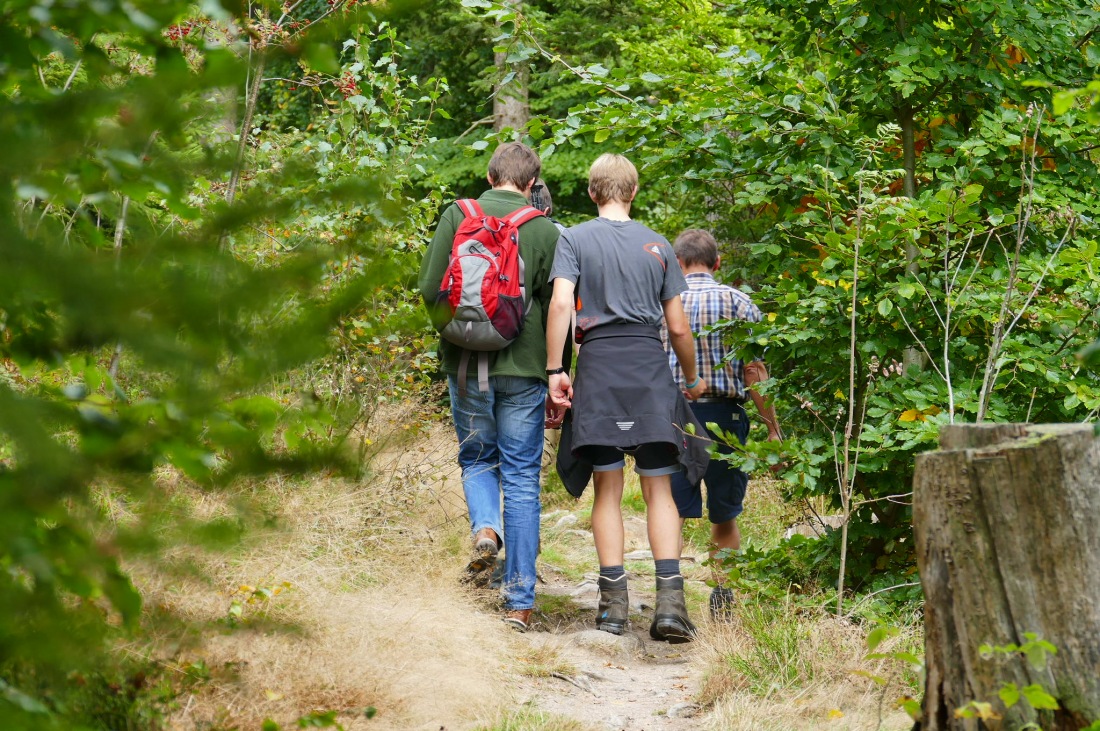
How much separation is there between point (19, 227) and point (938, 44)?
424 centimetres

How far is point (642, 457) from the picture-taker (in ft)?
16.6

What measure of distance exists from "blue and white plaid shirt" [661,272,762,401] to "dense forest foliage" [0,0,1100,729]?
362mm

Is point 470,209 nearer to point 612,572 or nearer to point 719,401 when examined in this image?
point 719,401

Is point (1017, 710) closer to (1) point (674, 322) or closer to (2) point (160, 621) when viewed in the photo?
(2) point (160, 621)

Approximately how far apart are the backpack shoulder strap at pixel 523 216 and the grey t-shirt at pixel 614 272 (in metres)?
A: 0.18

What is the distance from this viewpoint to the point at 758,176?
4.91m

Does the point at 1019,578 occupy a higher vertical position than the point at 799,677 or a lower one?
higher

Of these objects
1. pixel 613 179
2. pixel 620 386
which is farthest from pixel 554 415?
pixel 613 179

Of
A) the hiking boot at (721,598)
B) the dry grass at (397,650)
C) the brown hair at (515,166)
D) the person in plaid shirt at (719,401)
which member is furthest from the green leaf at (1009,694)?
the brown hair at (515,166)

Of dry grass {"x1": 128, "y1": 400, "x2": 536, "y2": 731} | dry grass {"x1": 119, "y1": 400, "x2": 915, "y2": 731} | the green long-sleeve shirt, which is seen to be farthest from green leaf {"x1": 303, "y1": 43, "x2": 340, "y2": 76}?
the green long-sleeve shirt

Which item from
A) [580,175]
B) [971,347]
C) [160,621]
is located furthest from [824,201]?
[580,175]

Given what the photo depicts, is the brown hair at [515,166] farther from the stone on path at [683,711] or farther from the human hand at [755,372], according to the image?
the stone on path at [683,711]

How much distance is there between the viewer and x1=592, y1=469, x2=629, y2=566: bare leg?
5.12 m

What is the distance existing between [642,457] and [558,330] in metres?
0.71
